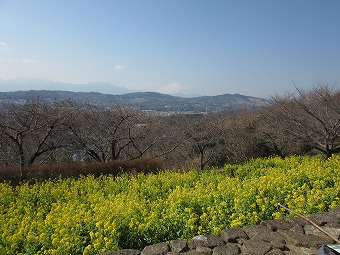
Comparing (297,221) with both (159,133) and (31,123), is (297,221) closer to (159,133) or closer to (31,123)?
(31,123)

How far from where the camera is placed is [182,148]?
22609 millimetres

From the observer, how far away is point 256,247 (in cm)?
355

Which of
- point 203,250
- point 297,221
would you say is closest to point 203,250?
point 203,250

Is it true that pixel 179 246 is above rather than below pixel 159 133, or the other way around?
above

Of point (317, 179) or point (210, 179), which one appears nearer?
point (317, 179)

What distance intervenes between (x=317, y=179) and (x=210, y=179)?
3.20 meters

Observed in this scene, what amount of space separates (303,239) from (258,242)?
58 cm

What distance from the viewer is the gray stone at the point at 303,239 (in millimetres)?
3541

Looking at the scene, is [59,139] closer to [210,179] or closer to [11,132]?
[11,132]

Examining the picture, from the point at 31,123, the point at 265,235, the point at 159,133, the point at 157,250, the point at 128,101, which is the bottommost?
the point at 159,133

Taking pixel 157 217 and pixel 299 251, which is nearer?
pixel 299 251

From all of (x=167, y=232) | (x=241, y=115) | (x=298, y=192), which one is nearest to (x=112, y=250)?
(x=167, y=232)

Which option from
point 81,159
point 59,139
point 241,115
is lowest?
point 81,159

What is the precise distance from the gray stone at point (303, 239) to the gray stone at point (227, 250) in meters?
0.74
